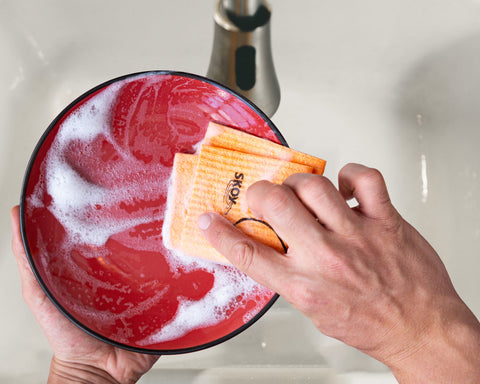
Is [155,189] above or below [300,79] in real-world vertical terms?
below

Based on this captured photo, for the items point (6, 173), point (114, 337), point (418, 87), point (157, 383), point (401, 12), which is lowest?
point (157, 383)

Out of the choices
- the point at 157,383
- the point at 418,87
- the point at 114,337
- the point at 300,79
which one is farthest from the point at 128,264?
the point at 418,87

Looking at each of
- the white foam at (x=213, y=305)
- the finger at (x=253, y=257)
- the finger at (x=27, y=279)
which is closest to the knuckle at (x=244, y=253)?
the finger at (x=253, y=257)

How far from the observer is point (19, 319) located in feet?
1.92

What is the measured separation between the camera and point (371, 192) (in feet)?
1.09

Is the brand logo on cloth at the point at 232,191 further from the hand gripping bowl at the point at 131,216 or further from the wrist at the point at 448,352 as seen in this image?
the wrist at the point at 448,352

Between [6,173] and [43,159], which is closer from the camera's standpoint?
[43,159]

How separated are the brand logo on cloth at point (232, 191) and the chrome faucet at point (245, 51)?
0.19 metres

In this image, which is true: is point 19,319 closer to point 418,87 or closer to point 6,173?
point 6,173

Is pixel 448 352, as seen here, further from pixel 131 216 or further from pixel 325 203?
pixel 131 216

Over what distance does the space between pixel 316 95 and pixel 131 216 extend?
34 cm

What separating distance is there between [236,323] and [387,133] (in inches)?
15.0

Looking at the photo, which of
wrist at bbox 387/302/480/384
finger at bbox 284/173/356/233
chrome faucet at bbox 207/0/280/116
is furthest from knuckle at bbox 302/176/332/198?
chrome faucet at bbox 207/0/280/116

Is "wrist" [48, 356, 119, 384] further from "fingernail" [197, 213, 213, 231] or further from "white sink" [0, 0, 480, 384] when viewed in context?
"fingernail" [197, 213, 213, 231]
